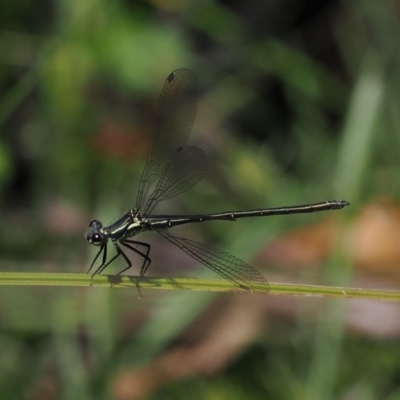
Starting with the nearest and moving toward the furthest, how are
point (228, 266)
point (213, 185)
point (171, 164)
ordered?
point (228, 266)
point (171, 164)
point (213, 185)

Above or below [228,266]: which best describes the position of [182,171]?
above

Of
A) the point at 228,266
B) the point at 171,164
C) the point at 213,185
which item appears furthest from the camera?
the point at 213,185

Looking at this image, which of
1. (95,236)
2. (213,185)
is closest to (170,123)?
(95,236)

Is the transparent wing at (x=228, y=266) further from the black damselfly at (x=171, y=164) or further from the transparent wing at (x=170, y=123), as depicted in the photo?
the transparent wing at (x=170, y=123)

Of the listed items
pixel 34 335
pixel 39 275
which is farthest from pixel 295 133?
pixel 39 275

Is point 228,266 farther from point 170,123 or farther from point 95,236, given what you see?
point 170,123

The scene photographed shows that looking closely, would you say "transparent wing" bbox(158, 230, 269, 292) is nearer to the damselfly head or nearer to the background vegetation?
the damselfly head

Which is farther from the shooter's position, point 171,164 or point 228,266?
point 171,164

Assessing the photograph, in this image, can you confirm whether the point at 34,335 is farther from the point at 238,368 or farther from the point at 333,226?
the point at 333,226
